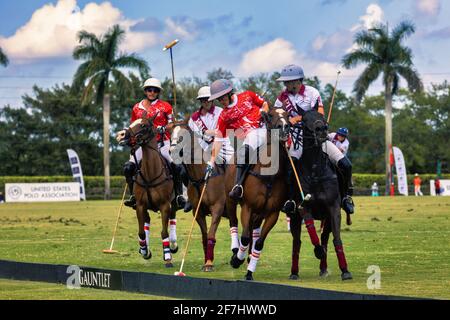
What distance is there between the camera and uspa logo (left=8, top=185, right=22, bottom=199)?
72.6 metres

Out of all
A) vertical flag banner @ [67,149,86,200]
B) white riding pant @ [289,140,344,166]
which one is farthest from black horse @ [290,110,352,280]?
vertical flag banner @ [67,149,86,200]

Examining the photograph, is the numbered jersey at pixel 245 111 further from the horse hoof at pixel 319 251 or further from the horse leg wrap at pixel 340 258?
the horse leg wrap at pixel 340 258

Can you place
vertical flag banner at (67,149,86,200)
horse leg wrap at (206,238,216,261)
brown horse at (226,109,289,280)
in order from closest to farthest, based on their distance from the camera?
brown horse at (226,109,289,280) < horse leg wrap at (206,238,216,261) < vertical flag banner at (67,149,86,200)

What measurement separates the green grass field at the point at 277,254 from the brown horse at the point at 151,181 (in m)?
0.72

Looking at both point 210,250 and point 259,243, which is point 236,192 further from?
point 210,250

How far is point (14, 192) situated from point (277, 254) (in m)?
54.5

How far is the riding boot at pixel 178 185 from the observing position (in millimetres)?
18797

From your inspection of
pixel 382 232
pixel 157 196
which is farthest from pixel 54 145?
pixel 157 196

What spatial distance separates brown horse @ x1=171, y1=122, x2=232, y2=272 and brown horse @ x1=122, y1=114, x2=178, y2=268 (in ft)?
1.24

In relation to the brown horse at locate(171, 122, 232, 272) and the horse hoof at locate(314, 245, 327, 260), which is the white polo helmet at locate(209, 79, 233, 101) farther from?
the horse hoof at locate(314, 245, 327, 260)

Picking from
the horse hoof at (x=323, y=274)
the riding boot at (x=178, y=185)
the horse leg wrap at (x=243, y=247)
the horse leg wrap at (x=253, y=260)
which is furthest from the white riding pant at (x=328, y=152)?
the riding boot at (x=178, y=185)

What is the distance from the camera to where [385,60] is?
81688 mm

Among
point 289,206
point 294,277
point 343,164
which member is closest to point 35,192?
point 343,164
